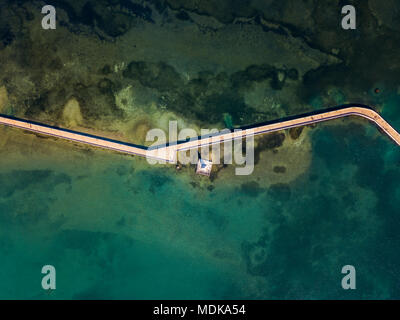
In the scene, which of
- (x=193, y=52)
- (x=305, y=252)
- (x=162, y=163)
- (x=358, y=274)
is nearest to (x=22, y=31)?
(x=193, y=52)

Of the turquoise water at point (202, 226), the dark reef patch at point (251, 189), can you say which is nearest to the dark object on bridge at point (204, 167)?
the turquoise water at point (202, 226)

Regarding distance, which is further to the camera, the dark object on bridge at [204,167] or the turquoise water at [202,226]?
the turquoise water at [202,226]

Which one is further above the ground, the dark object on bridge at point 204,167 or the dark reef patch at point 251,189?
the dark object on bridge at point 204,167

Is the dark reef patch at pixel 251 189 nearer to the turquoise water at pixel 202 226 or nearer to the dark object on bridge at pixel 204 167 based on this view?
the turquoise water at pixel 202 226

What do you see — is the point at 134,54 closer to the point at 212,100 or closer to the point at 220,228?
the point at 212,100

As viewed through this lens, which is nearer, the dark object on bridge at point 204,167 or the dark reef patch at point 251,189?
the dark object on bridge at point 204,167

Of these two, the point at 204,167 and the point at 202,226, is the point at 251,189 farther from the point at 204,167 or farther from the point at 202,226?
the point at 202,226

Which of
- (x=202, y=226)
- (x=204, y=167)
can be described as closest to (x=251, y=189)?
(x=204, y=167)

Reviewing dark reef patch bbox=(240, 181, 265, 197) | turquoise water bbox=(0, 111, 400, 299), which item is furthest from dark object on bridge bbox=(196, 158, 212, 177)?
dark reef patch bbox=(240, 181, 265, 197)
